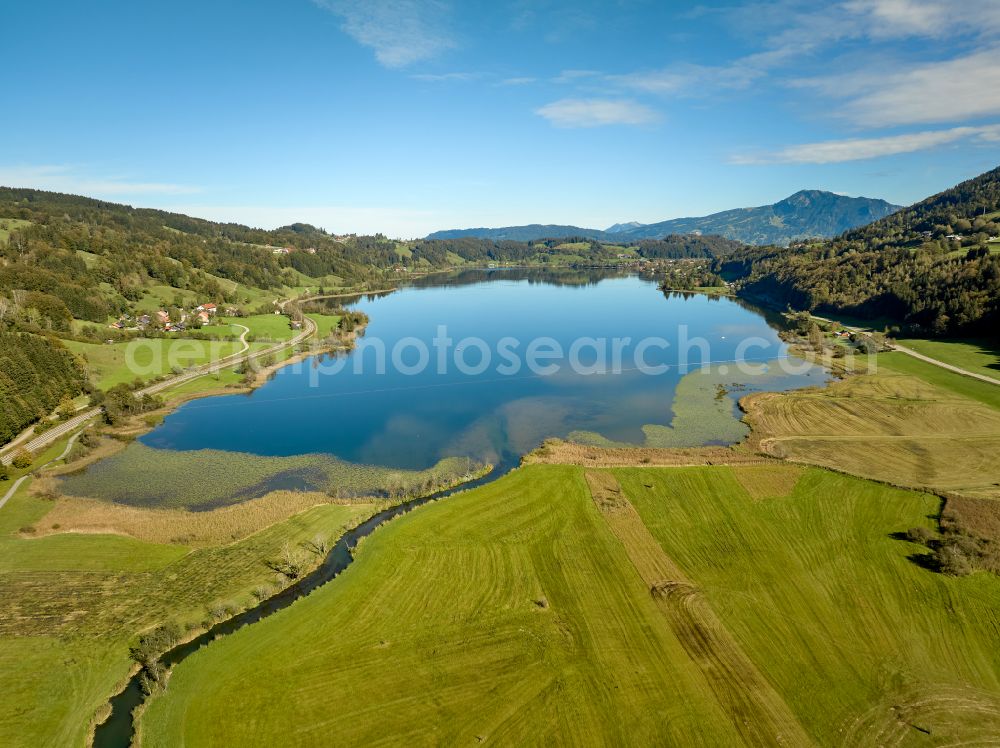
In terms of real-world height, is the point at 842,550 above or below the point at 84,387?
below

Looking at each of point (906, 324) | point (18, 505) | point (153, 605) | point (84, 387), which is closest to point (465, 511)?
point (153, 605)

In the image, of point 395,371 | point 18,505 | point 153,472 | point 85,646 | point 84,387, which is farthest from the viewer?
point 395,371

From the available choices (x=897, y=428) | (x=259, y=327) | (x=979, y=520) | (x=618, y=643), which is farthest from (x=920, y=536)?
(x=259, y=327)

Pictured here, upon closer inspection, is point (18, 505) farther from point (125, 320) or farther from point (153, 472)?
point (125, 320)

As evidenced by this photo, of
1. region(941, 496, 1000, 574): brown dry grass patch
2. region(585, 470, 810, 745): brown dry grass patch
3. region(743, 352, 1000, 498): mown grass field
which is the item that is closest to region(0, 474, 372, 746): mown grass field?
region(585, 470, 810, 745): brown dry grass patch

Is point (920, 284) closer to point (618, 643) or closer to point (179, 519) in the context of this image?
point (618, 643)

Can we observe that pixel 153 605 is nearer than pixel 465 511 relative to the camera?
Yes
